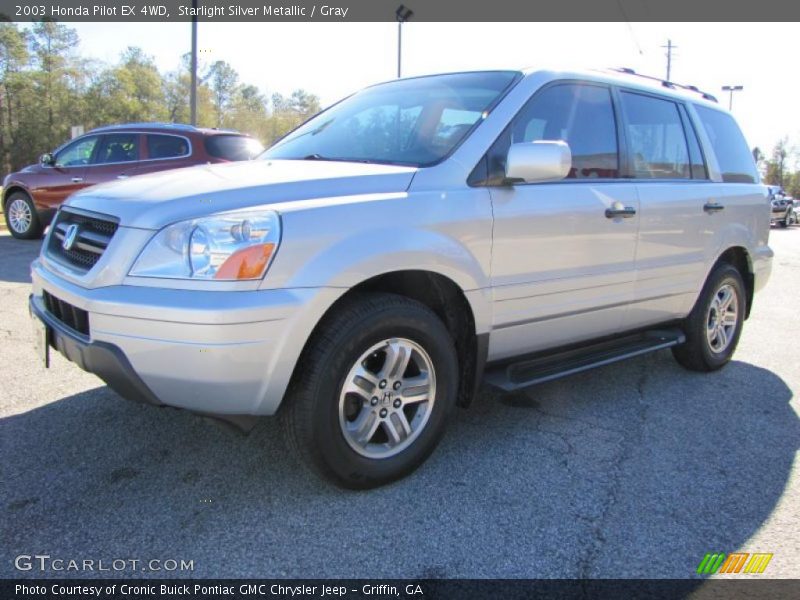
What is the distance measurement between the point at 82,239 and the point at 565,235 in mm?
2342

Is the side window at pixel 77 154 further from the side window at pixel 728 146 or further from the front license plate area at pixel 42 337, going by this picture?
the side window at pixel 728 146

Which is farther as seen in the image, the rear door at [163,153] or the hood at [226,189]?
the rear door at [163,153]

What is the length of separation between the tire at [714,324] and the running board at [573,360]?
0.28 metres

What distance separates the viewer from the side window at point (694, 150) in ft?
14.7

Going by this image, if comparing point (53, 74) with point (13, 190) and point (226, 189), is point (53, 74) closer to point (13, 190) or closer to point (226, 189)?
point (13, 190)

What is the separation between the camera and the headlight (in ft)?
7.72

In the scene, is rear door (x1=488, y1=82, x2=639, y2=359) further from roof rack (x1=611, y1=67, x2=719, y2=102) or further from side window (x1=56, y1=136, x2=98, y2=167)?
side window (x1=56, y1=136, x2=98, y2=167)

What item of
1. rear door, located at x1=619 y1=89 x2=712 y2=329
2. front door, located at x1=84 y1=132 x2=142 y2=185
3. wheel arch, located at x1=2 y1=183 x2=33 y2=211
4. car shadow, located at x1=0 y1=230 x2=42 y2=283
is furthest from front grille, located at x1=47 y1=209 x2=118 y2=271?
wheel arch, located at x1=2 y1=183 x2=33 y2=211

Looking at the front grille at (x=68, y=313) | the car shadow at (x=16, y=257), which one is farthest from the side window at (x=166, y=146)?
the front grille at (x=68, y=313)

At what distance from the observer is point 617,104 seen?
3.88 metres

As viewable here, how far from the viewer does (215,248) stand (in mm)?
2371

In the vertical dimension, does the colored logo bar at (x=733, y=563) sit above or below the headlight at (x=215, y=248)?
below

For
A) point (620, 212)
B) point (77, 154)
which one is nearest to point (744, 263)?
point (620, 212)
